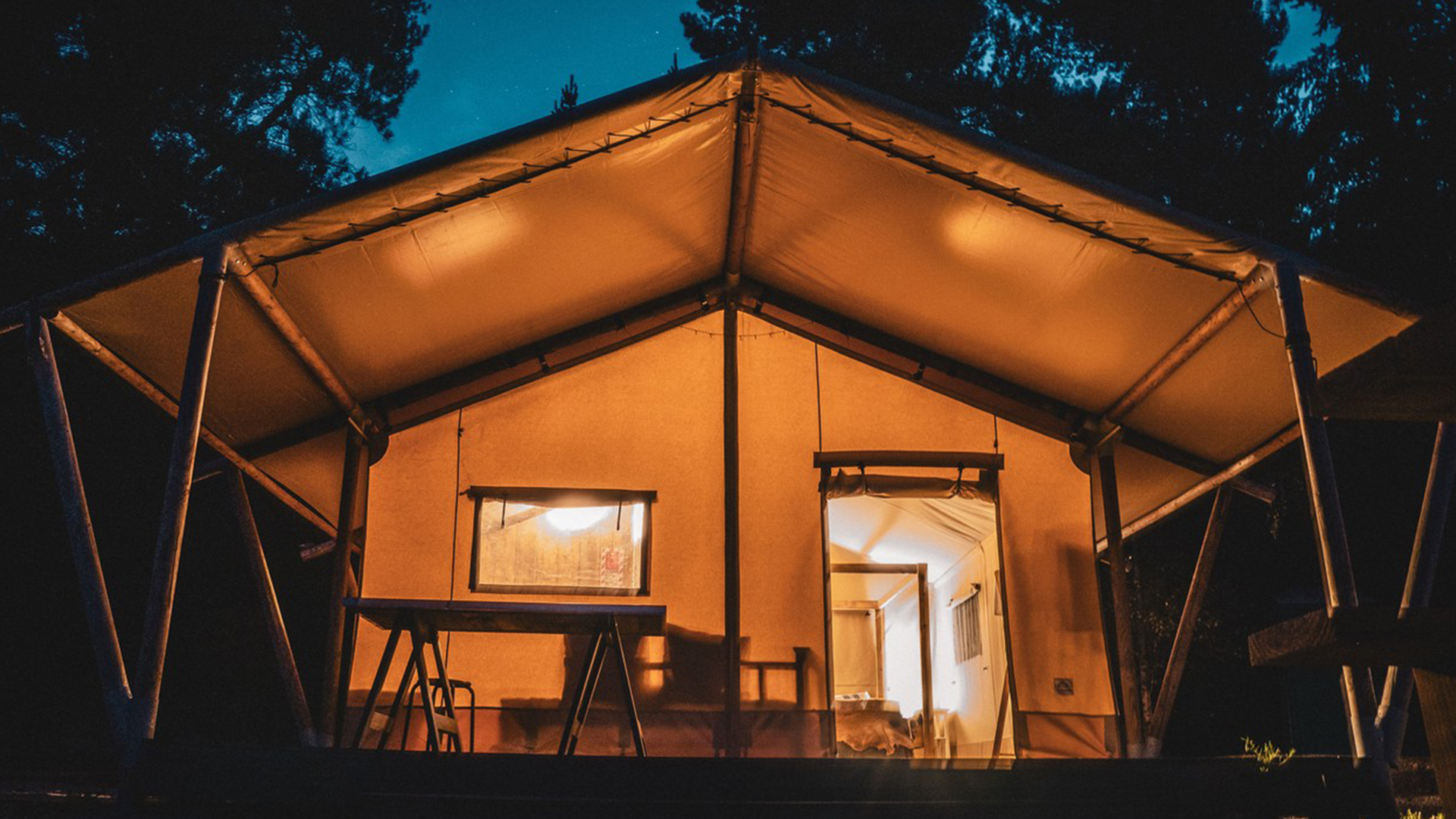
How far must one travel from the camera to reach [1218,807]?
129 inches

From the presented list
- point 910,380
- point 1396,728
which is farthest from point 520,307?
point 1396,728

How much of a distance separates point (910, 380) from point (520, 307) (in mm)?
2489

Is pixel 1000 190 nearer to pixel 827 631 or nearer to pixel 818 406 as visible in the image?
pixel 818 406

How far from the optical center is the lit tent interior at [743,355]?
177 inches

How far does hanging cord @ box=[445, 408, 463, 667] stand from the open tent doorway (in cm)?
220

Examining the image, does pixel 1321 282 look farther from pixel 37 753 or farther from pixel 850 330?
pixel 37 753

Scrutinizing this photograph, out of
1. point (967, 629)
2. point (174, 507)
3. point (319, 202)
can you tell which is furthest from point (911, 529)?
point (174, 507)

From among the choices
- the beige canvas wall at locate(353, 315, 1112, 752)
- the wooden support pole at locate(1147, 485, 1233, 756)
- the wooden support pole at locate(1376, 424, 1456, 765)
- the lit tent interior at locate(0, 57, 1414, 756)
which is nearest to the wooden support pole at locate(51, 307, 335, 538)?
the lit tent interior at locate(0, 57, 1414, 756)

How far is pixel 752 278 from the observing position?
22.7 ft

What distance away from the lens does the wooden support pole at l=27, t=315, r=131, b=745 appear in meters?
3.55

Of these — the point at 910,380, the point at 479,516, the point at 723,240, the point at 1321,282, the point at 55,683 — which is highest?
the point at 723,240

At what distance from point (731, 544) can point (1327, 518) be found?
336 centimetres

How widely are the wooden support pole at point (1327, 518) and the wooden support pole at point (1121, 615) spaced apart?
7.60 feet

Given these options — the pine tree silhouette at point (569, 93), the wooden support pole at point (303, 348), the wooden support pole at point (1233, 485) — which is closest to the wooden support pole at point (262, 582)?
the wooden support pole at point (303, 348)
